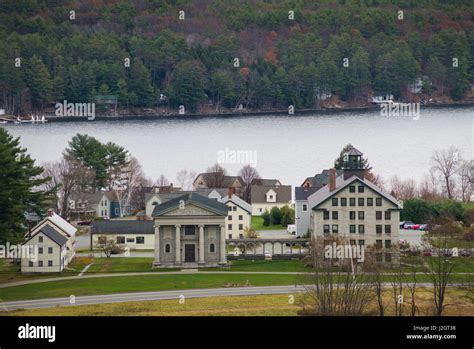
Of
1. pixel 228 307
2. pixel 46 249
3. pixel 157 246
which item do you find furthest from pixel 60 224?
pixel 228 307

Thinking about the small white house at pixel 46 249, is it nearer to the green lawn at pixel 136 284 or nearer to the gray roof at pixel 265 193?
the green lawn at pixel 136 284

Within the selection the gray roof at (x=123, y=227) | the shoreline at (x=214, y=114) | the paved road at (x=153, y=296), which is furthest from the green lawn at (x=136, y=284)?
the shoreline at (x=214, y=114)

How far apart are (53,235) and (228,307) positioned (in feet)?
35.6

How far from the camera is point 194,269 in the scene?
39781mm

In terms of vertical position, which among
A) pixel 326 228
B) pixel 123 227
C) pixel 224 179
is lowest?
pixel 326 228

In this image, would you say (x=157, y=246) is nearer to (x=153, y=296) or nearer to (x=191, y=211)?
(x=191, y=211)

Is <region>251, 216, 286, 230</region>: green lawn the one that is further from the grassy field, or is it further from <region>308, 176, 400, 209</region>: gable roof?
the grassy field

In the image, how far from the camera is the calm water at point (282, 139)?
262ft

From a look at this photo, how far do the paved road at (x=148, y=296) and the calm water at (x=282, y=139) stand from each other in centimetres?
3468

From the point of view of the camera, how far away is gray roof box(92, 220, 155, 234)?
149ft

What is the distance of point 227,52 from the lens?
472 ft
